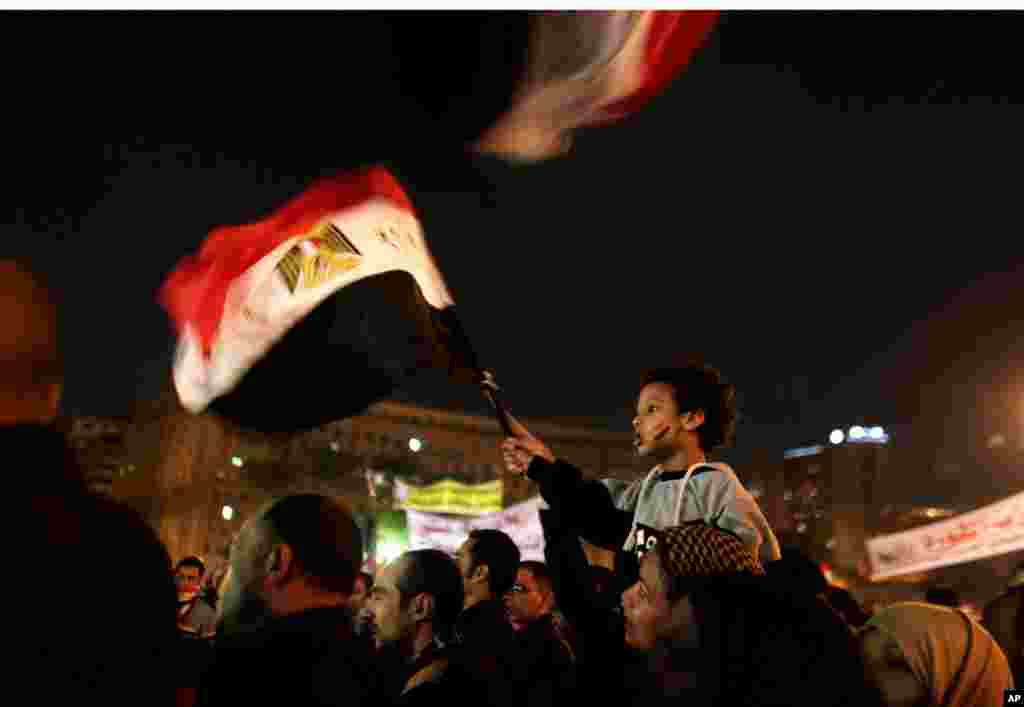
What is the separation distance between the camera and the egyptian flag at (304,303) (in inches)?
140

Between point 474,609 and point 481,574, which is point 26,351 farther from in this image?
point 481,574

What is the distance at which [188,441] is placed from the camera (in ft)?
186

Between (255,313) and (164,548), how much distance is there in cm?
132

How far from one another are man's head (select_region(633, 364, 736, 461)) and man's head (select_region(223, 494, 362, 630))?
145cm

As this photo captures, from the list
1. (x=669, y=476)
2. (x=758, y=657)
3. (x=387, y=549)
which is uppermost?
(x=387, y=549)

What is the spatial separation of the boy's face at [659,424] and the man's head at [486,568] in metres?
1.01

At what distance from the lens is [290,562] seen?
295 centimetres

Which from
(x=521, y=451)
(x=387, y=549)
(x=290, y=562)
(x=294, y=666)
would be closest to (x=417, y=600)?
(x=521, y=451)

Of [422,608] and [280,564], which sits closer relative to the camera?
[280,564]

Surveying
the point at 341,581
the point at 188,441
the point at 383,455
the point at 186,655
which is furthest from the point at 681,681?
the point at 383,455

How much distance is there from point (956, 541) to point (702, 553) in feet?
30.3

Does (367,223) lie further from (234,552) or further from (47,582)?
(47,582)

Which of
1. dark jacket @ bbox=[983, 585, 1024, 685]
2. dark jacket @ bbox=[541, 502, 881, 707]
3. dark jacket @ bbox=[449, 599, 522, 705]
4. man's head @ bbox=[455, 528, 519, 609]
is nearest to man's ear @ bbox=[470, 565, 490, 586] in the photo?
man's head @ bbox=[455, 528, 519, 609]

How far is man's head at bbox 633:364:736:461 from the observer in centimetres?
409
